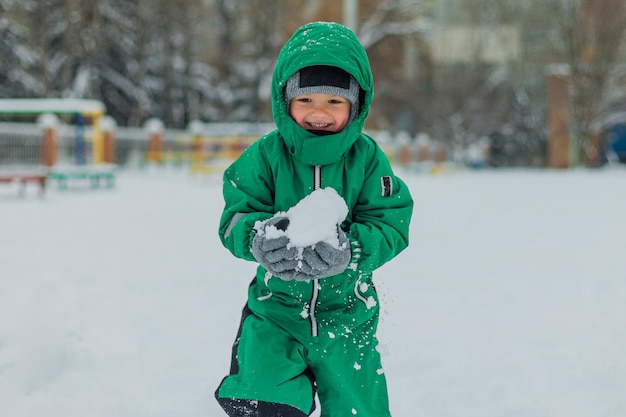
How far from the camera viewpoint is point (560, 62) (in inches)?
1093

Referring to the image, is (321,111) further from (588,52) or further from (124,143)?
(588,52)

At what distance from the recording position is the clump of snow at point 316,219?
180cm

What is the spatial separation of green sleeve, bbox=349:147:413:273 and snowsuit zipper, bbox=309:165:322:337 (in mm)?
133

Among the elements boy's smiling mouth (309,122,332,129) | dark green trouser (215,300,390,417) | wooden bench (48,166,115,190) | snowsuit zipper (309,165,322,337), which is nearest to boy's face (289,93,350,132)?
boy's smiling mouth (309,122,332,129)

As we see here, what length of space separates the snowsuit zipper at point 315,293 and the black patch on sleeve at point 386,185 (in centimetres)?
17

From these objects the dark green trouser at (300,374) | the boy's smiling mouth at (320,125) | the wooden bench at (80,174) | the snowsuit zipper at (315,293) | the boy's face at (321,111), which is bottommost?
the wooden bench at (80,174)

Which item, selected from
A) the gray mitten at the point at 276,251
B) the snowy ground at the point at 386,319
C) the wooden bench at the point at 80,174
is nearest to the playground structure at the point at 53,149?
the wooden bench at the point at 80,174

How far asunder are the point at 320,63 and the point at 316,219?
45 cm

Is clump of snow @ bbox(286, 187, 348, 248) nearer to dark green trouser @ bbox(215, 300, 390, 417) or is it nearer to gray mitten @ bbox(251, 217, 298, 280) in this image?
gray mitten @ bbox(251, 217, 298, 280)

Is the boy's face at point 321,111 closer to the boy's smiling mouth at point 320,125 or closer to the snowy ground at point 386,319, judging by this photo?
the boy's smiling mouth at point 320,125

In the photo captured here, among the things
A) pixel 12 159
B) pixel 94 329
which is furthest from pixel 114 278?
pixel 12 159

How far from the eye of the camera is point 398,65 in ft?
110

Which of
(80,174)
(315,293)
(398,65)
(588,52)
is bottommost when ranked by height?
(80,174)

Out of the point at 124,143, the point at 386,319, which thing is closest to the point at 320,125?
the point at 386,319
